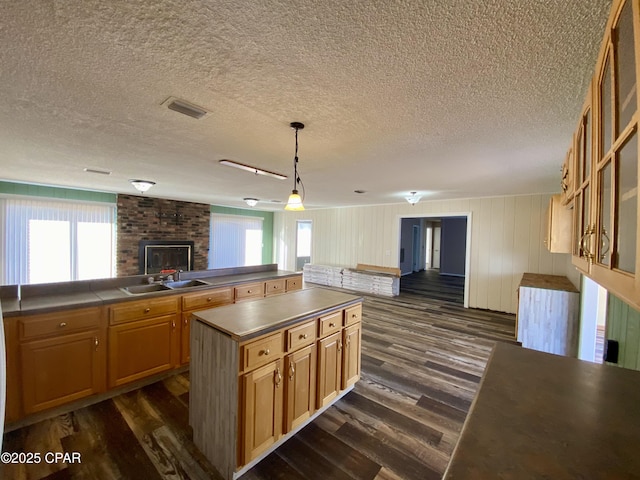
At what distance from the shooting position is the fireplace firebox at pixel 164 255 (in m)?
6.17

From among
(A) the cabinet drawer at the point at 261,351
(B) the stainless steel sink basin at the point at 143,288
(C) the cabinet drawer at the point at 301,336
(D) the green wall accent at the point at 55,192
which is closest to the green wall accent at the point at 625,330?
(C) the cabinet drawer at the point at 301,336

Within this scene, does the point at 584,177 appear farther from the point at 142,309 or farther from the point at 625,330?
the point at 142,309

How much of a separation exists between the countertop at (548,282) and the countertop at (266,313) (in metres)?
3.02

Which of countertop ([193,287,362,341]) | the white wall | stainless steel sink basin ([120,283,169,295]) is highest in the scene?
the white wall

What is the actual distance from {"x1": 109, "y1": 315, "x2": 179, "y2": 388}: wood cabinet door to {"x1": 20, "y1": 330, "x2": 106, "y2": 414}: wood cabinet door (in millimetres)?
93

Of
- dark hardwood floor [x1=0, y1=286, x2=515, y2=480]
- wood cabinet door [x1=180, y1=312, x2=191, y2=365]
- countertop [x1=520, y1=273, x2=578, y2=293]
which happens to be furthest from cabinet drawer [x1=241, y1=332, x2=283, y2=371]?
countertop [x1=520, y1=273, x2=578, y2=293]

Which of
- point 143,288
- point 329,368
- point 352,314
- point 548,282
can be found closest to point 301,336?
point 329,368

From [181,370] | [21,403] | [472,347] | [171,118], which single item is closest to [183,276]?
[181,370]

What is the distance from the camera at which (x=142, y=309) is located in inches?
102

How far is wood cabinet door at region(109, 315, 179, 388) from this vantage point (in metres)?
2.43

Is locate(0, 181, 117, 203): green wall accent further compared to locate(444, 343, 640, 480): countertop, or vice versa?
locate(0, 181, 117, 203): green wall accent

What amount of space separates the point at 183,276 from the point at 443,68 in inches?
140

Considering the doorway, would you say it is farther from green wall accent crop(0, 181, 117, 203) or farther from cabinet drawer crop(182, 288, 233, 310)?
green wall accent crop(0, 181, 117, 203)

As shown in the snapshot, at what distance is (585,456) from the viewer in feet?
2.76
